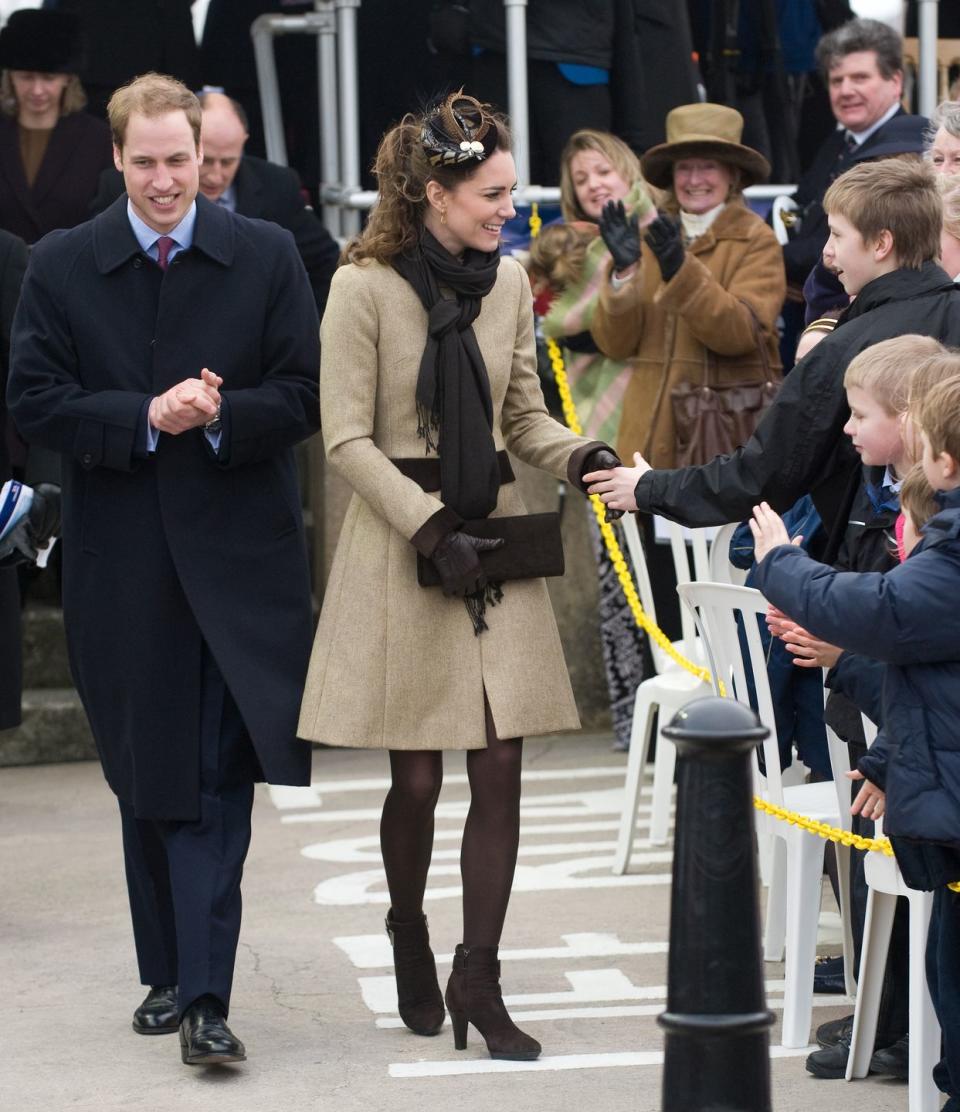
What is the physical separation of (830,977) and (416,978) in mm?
1040

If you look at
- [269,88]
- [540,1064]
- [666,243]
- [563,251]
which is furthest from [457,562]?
[269,88]

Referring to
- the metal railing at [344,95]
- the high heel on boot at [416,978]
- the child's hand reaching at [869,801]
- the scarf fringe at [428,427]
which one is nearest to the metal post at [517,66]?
the metal railing at [344,95]

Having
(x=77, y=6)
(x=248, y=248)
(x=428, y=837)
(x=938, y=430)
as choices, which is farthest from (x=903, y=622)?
(x=77, y=6)

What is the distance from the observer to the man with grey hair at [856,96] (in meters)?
7.12

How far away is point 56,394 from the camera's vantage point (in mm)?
4574

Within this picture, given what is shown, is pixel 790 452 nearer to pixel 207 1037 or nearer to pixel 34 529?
pixel 207 1037

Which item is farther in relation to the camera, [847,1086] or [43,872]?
[43,872]

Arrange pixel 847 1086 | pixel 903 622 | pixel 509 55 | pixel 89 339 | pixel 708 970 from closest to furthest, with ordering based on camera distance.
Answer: pixel 708 970 → pixel 903 622 → pixel 847 1086 → pixel 89 339 → pixel 509 55

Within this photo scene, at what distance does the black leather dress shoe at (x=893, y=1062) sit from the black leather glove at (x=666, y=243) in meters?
2.96

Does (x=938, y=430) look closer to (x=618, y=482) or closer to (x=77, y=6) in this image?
(x=618, y=482)

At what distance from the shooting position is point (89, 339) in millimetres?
4617

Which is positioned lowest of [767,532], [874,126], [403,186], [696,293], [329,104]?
[767,532]

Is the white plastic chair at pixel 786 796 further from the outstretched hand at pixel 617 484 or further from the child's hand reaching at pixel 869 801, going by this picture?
the child's hand reaching at pixel 869 801

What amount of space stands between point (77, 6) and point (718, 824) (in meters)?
6.43
